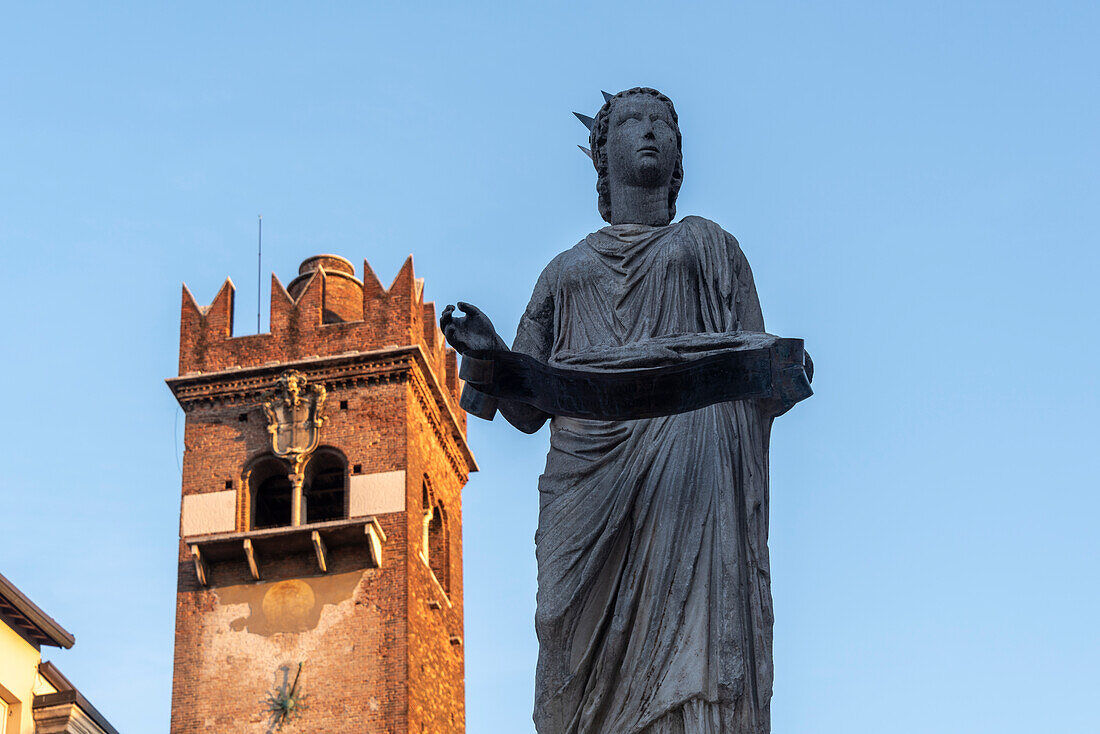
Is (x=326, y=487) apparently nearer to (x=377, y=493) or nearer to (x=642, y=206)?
(x=377, y=493)

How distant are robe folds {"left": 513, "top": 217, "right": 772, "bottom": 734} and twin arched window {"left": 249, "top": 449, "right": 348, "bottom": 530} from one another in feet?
130

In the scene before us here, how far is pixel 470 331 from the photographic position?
537 centimetres

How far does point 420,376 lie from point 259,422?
13.3 ft

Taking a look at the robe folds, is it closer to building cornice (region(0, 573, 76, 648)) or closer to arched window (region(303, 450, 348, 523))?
building cornice (region(0, 573, 76, 648))

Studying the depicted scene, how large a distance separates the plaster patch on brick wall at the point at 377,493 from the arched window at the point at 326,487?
0.30m

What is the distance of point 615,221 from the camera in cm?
610

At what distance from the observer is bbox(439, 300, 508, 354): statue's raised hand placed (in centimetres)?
534

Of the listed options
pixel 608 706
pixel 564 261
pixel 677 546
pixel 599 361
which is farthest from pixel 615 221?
pixel 608 706

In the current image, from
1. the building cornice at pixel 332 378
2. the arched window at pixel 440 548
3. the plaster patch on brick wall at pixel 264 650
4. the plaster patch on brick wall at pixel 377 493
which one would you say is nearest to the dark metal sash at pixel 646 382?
the plaster patch on brick wall at pixel 264 650

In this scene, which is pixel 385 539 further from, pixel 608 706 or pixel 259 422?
pixel 608 706

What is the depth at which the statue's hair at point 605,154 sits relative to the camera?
6137mm

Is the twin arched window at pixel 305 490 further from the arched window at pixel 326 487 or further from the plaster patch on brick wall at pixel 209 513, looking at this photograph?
the plaster patch on brick wall at pixel 209 513

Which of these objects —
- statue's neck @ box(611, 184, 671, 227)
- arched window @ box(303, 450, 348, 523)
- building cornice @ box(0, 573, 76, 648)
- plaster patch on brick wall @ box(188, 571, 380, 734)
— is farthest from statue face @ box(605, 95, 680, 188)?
arched window @ box(303, 450, 348, 523)

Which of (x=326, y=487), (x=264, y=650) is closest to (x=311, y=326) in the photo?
(x=326, y=487)
